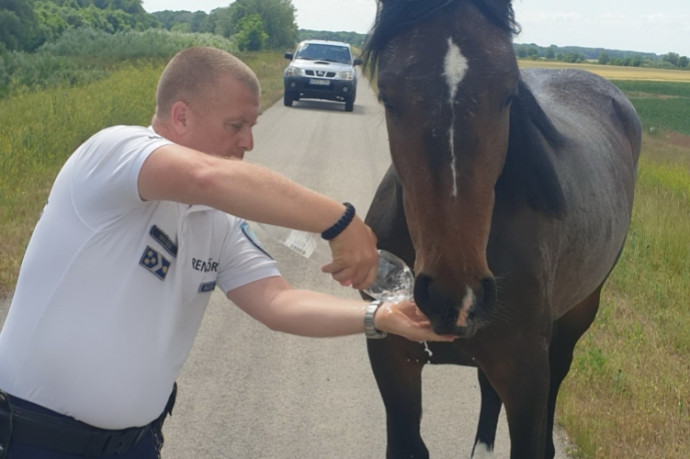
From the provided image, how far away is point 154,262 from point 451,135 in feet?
2.95

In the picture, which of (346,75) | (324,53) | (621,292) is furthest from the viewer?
(324,53)

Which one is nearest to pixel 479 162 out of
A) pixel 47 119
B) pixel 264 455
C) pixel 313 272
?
pixel 264 455

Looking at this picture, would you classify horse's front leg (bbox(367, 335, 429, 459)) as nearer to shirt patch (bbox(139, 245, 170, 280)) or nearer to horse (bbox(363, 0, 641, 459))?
horse (bbox(363, 0, 641, 459))

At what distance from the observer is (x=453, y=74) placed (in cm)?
237

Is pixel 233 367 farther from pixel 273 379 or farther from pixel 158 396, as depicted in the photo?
pixel 158 396

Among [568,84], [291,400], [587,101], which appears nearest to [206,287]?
[291,400]

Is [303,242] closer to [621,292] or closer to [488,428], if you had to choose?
[488,428]

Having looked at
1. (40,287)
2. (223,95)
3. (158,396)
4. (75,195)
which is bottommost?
(158,396)

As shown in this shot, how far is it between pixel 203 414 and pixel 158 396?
224 cm

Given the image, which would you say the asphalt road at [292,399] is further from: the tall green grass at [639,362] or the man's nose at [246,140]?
the man's nose at [246,140]

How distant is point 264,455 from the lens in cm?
405

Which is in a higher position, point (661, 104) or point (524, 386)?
point (524, 386)

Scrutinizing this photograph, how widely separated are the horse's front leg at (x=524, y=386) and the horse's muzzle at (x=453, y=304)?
0.70m

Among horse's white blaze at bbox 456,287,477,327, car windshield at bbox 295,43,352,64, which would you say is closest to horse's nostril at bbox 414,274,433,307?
horse's white blaze at bbox 456,287,477,327
